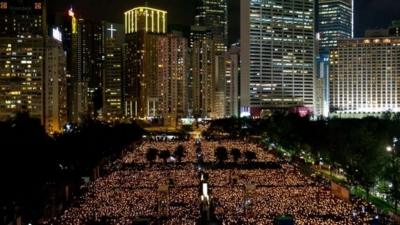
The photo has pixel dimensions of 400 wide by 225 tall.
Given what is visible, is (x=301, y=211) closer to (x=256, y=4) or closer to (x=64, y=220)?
(x=64, y=220)

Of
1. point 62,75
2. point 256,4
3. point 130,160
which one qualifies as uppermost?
point 256,4

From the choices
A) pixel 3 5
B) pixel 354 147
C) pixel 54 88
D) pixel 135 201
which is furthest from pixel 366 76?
pixel 135 201

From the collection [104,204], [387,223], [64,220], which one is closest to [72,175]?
[104,204]

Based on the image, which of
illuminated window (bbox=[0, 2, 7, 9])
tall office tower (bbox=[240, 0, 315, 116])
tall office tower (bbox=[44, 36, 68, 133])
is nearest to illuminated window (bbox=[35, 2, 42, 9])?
illuminated window (bbox=[0, 2, 7, 9])

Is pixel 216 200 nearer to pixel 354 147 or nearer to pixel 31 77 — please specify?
pixel 354 147

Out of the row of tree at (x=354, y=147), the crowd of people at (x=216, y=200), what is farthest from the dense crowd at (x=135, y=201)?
the row of tree at (x=354, y=147)

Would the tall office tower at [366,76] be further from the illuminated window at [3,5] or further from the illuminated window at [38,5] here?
the illuminated window at [3,5]
